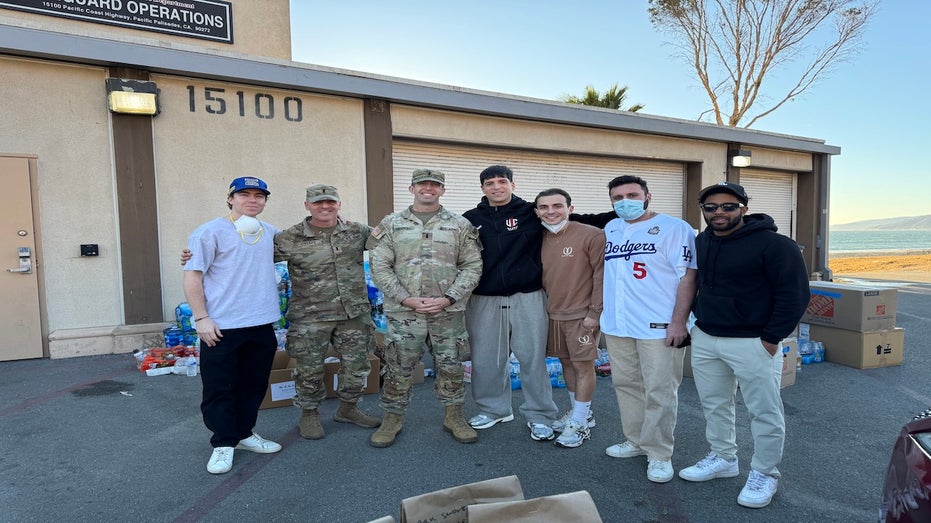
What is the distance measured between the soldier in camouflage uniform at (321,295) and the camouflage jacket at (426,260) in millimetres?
286

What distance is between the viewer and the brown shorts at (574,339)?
11.8 feet

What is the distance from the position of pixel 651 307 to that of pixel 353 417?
8.08 ft

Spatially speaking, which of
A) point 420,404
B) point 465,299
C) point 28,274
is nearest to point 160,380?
point 28,274

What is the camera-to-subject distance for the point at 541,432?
3736 millimetres

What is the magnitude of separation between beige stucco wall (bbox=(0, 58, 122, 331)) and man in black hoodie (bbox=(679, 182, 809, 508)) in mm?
6662

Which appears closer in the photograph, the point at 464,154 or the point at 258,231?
the point at 258,231

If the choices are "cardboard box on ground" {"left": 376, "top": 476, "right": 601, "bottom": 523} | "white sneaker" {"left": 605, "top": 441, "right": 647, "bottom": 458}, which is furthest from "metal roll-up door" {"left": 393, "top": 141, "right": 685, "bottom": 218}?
"cardboard box on ground" {"left": 376, "top": 476, "right": 601, "bottom": 523}

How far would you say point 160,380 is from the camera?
5.14 metres

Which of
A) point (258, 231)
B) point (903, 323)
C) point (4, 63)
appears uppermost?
point (4, 63)

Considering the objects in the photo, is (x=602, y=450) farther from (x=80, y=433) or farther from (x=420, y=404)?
(x=80, y=433)

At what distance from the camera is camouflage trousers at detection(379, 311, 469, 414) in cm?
363

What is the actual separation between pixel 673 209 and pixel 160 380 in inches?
406

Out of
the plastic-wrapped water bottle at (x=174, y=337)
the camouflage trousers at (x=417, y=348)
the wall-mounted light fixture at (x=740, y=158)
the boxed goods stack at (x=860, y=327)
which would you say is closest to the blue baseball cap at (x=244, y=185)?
the camouflage trousers at (x=417, y=348)

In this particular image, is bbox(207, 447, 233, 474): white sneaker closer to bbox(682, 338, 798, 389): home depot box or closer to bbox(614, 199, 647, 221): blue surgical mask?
bbox(614, 199, 647, 221): blue surgical mask
